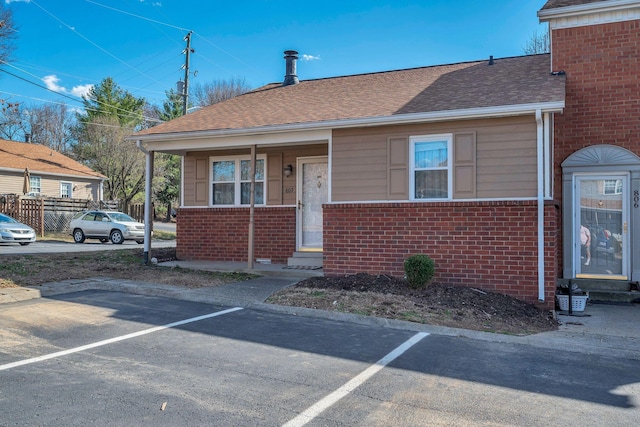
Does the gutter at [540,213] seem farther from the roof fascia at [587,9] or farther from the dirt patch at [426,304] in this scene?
the roof fascia at [587,9]

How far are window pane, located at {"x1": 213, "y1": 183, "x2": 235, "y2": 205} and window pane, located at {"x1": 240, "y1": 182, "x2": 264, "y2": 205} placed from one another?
0.30 meters

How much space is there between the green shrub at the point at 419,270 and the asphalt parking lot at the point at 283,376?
1889 mm

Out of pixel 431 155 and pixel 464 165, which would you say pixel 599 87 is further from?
pixel 431 155

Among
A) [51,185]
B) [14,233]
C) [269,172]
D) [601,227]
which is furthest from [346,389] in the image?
[51,185]

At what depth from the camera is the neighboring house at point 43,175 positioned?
28969mm

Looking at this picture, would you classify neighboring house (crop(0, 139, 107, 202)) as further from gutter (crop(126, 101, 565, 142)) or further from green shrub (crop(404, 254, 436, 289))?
green shrub (crop(404, 254, 436, 289))

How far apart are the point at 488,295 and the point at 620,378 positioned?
3.48 meters

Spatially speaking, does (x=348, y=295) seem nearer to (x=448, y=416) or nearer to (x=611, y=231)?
(x=448, y=416)

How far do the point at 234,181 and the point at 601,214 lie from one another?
8.56m

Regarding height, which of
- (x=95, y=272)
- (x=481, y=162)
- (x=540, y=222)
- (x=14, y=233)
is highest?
(x=481, y=162)

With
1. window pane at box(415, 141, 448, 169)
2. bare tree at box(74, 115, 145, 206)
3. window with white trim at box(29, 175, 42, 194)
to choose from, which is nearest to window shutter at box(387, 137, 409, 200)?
window pane at box(415, 141, 448, 169)

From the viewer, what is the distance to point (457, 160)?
9477mm

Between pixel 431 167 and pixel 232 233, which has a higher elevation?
pixel 431 167

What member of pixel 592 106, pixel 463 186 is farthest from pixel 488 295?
pixel 592 106
